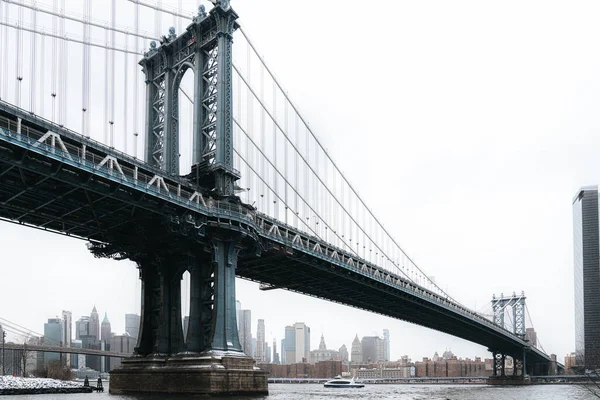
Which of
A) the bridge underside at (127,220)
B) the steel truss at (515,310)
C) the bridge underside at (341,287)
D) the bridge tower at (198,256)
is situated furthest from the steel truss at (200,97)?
the steel truss at (515,310)

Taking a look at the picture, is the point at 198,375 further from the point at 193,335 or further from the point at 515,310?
the point at 515,310

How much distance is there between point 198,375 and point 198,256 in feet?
28.8

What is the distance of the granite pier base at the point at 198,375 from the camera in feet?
150

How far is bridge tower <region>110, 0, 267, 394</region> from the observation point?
47.9 m

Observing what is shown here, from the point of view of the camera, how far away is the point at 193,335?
4941cm

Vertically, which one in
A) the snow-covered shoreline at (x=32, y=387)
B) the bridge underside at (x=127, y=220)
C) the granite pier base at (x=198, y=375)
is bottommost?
the snow-covered shoreline at (x=32, y=387)

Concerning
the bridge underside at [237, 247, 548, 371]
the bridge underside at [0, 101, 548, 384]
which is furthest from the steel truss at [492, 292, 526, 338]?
the bridge underside at [0, 101, 548, 384]

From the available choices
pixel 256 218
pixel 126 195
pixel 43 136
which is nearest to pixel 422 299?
pixel 256 218

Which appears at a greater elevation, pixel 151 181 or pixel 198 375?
pixel 151 181

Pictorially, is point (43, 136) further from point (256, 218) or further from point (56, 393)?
point (56, 393)

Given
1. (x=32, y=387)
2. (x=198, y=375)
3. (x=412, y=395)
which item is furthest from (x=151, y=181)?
(x=412, y=395)

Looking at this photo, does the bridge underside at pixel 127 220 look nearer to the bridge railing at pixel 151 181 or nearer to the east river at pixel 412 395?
the bridge railing at pixel 151 181

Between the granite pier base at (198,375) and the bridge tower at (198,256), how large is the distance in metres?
0.07

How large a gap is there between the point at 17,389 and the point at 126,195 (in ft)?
76.6
